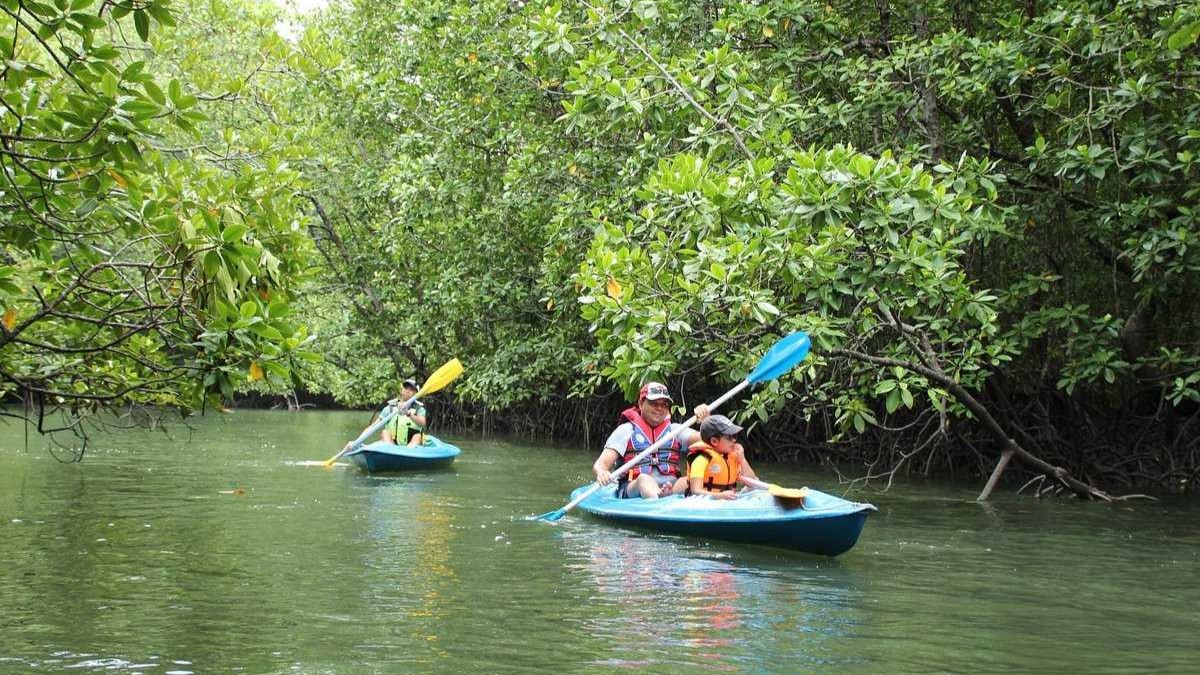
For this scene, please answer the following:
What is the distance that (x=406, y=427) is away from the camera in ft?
52.1

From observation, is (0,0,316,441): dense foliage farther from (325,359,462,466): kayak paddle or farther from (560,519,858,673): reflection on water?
(325,359,462,466): kayak paddle

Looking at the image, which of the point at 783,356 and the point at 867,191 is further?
the point at 783,356

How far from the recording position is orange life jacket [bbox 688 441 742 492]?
8.97m

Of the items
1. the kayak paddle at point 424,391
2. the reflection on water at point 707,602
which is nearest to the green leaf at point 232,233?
the reflection on water at point 707,602

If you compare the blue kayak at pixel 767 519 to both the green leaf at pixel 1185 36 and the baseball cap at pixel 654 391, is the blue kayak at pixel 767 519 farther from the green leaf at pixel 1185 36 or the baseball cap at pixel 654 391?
the green leaf at pixel 1185 36

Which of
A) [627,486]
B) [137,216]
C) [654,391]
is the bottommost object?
[627,486]

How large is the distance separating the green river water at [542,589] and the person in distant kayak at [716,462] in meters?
0.47

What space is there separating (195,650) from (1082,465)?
1069cm

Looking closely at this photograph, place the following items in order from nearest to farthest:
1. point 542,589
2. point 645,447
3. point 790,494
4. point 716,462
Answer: point 542,589 → point 790,494 → point 716,462 → point 645,447

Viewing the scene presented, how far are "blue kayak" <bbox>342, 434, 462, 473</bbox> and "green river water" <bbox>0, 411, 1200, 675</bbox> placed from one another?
2532mm

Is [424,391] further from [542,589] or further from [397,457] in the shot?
[542,589]

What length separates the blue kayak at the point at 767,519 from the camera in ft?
25.3

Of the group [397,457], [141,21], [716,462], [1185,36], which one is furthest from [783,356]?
[397,457]

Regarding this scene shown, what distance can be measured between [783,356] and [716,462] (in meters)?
0.95
